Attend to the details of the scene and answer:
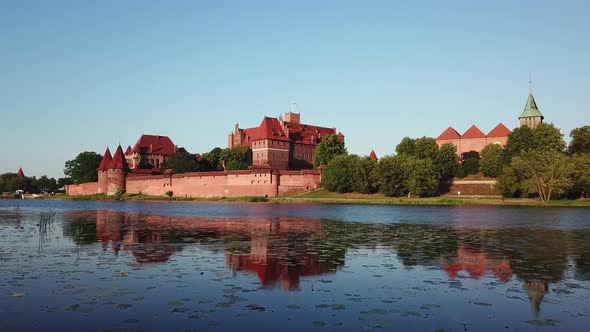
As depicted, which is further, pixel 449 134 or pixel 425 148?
pixel 449 134

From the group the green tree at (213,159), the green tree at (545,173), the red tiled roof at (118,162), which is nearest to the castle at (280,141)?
the green tree at (213,159)

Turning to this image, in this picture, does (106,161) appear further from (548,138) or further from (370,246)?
(370,246)

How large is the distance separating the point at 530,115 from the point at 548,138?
79.8 feet

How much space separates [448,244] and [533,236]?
4620 millimetres

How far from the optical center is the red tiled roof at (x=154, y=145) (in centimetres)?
10081

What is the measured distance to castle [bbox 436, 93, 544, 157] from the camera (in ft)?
283

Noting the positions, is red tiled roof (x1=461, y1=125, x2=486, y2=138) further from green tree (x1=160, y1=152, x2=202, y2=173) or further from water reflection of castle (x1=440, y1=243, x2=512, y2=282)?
water reflection of castle (x1=440, y1=243, x2=512, y2=282)

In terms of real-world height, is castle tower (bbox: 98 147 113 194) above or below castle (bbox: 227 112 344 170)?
below

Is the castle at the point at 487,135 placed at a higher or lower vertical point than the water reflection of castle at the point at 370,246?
higher

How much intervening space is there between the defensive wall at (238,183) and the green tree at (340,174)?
3932 mm

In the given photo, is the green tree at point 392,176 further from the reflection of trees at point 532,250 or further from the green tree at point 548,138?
the reflection of trees at point 532,250

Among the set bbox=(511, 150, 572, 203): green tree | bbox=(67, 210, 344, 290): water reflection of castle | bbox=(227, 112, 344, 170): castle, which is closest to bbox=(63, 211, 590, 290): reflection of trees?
bbox=(67, 210, 344, 290): water reflection of castle

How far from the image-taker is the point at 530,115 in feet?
287

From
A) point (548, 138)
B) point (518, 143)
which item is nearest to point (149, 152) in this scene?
point (518, 143)
